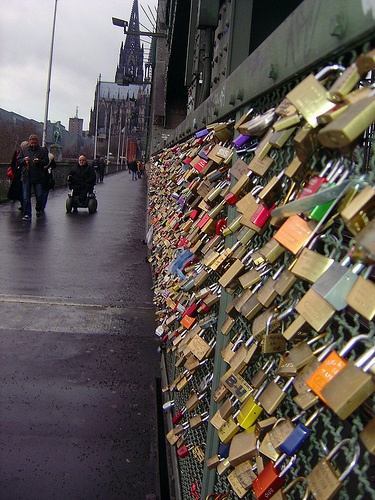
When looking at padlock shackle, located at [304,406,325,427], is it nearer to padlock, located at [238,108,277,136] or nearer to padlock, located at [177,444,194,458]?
padlock, located at [238,108,277,136]

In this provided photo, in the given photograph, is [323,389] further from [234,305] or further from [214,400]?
[214,400]

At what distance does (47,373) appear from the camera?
4137mm

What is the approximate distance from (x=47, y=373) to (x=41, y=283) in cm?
293

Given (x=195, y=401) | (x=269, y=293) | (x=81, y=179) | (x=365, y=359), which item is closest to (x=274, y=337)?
(x=269, y=293)

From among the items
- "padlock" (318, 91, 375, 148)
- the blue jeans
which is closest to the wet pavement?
"padlock" (318, 91, 375, 148)

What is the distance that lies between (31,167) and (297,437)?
12.1 metres

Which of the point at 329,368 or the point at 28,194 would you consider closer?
the point at 329,368

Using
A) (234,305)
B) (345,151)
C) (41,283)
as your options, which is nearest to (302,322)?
(345,151)

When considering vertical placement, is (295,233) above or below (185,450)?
above

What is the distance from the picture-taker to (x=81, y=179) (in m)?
14.7

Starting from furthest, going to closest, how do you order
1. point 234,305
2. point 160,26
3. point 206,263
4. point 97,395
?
point 160,26, point 97,395, point 206,263, point 234,305

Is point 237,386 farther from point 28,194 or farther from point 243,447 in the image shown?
point 28,194

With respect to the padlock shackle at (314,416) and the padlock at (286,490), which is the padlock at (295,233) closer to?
the padlock shackle at (314,416)

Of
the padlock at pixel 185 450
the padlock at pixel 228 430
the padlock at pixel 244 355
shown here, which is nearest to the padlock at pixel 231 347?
the padlock at pixel 244 355
